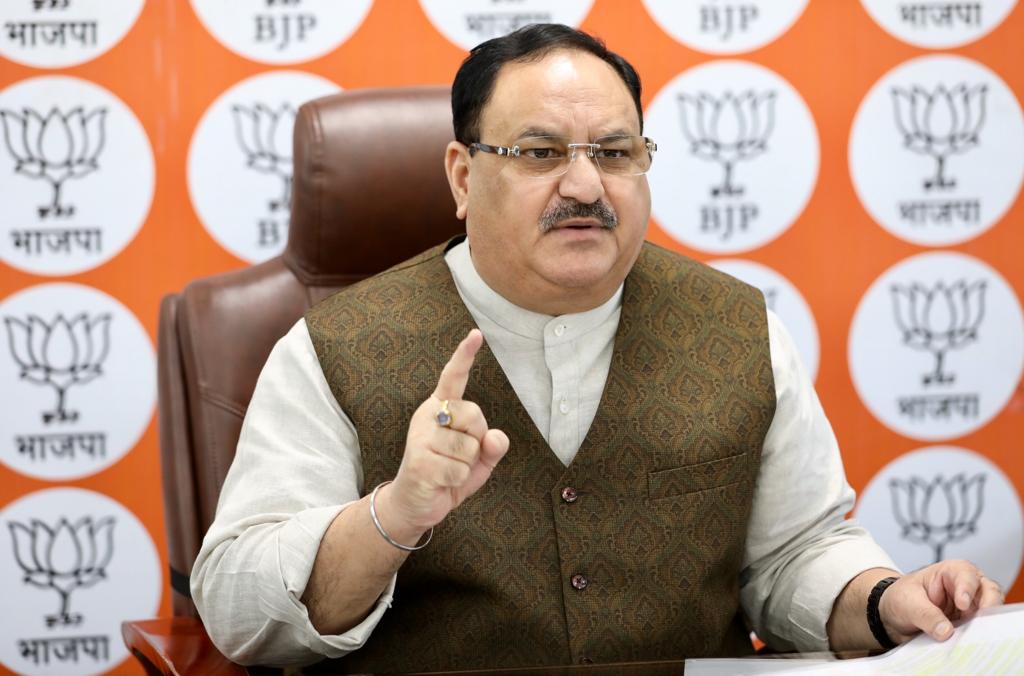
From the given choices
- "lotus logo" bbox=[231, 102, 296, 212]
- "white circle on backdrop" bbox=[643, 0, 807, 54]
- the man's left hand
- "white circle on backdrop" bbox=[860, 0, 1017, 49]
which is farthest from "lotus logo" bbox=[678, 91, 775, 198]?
the man's left hand

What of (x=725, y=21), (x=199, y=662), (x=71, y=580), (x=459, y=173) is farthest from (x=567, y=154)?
(x=71, y=580)

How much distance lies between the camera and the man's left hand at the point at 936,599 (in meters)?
1.30

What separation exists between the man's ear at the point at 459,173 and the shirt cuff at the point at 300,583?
1.67 feet

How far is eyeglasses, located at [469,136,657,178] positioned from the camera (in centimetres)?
154

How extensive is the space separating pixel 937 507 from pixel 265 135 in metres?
1.71

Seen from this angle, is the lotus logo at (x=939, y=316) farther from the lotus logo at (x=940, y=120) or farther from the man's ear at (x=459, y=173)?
the man's ear at (x=459, y=173)

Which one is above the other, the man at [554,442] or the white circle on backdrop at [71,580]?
the man at [554,442]

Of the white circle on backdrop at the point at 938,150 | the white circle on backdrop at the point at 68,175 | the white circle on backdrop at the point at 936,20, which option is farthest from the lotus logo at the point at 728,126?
the white circle on backdrop at the point at 68,175

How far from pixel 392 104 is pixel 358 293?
363mm

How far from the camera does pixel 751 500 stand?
5.43 ft

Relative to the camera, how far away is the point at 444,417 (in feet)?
3.98

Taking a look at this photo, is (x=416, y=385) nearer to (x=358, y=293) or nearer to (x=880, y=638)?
(x=358, y=293)

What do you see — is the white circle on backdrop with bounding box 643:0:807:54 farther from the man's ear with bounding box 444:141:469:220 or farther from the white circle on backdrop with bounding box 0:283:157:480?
the white circle on backdrop with bounding box 0:283:157:480

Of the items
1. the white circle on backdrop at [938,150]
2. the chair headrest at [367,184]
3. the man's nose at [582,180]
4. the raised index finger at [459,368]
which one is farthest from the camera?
the white circle on backdrop at [938,150]
